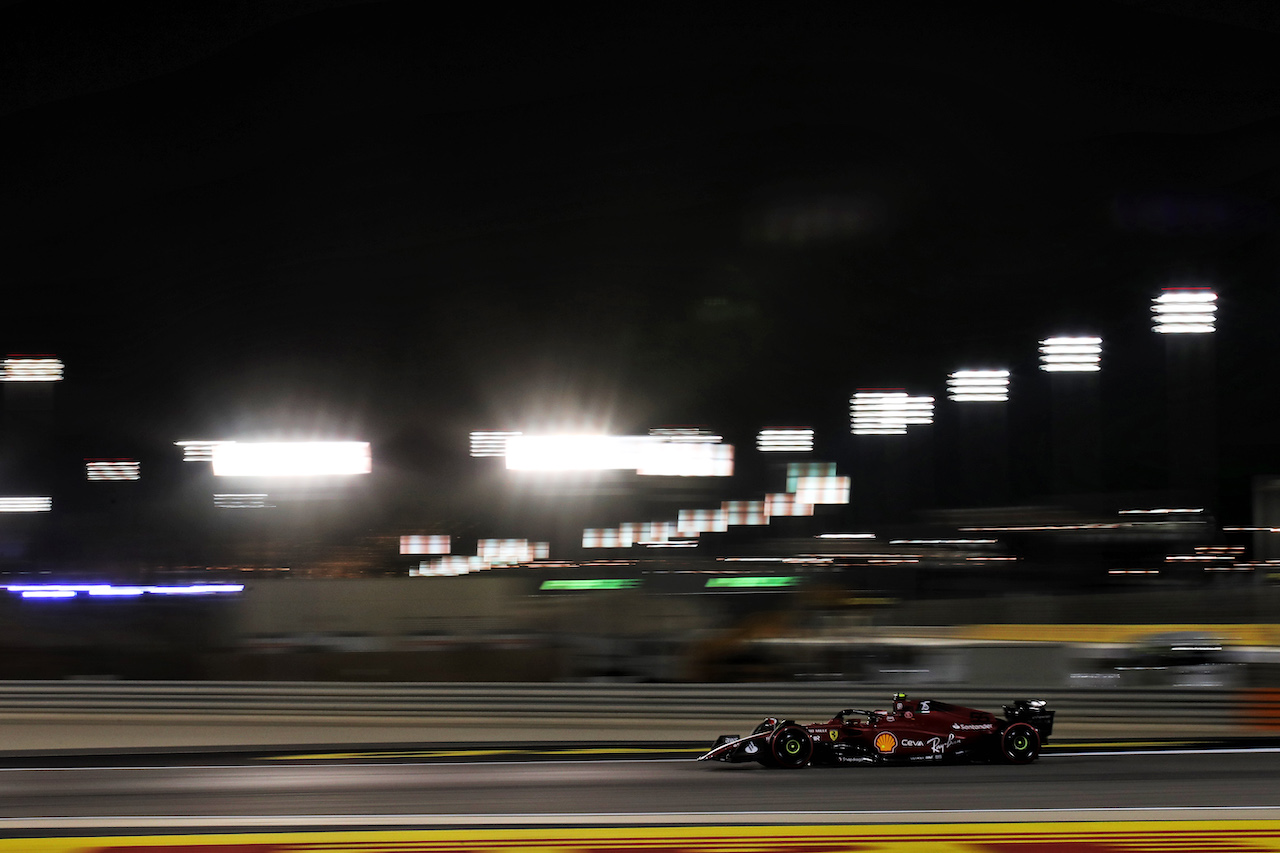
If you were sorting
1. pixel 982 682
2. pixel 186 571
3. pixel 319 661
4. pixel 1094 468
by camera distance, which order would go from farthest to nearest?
1. pixel 1094 468
2. pixel 186 571
3. pixel 319 661
4. pixel 982 682

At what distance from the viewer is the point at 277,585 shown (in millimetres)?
10391

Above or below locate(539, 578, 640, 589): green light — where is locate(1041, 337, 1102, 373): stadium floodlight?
above

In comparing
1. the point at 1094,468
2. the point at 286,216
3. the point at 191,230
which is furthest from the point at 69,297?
the point at 1094,468

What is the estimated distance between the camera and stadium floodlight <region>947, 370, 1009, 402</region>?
20438mm

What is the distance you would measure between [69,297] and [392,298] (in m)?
5.41

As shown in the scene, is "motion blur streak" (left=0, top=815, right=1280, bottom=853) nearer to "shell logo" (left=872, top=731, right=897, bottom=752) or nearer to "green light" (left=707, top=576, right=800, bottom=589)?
"shell logo" (left=872, top=731, right=897, bottom=752)

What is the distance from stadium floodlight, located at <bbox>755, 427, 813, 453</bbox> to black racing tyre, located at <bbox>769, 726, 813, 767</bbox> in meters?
11.6

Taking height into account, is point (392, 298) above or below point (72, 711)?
above

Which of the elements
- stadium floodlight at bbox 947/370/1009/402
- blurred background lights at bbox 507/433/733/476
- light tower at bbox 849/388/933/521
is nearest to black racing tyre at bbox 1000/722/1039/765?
blurred background lights at bbox 507/433/733/476

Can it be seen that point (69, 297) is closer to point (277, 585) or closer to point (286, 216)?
point (286, 216)

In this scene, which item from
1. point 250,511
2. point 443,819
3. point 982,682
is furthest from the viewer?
point 250,511

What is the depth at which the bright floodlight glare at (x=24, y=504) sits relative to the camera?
1564cm

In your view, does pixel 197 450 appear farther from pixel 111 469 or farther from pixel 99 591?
pixel 99 591

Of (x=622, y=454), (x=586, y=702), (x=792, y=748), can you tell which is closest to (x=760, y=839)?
(x=792, y=748)
